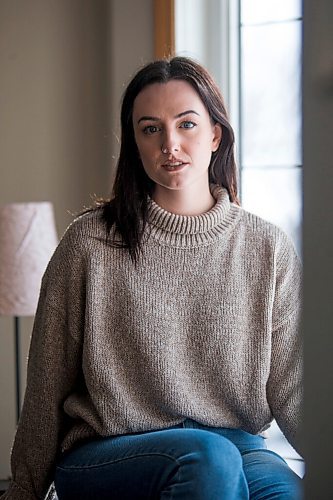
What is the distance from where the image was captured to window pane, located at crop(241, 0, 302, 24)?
240 cm

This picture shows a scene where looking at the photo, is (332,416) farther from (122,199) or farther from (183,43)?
(183,43)

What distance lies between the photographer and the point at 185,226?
1.70 meters

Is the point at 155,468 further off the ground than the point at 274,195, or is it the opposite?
the point at 274,195

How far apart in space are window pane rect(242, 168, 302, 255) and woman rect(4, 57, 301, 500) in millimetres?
702

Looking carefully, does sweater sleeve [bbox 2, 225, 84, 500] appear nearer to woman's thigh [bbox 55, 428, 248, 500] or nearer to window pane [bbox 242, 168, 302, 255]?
woman's thigh [bbox 55, 428, 248, 500]

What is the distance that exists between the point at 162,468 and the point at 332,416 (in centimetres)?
100

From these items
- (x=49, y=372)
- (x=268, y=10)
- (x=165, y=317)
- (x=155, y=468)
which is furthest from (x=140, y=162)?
(x=268, y=10)

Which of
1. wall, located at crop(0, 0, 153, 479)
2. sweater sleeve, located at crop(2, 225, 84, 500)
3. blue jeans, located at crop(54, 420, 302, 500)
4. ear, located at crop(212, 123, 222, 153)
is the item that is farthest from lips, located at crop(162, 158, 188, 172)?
wall, located at crop(0, 0, 153, 479)

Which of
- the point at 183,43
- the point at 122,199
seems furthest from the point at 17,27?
the point at 122,199

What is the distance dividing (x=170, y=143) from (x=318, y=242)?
1181 mm

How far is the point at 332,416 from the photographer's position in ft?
1.64

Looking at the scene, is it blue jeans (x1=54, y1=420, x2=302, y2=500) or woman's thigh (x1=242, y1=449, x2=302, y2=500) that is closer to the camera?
blue jeans (x1=54, y1=420, x2=302, y2=500)

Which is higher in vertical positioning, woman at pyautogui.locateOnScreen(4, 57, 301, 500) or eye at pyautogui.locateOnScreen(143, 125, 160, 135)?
eye at pyautogui.locateOnScreen(143, 125, 160, 135)

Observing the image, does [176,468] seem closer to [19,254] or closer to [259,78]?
→ [19,254]
